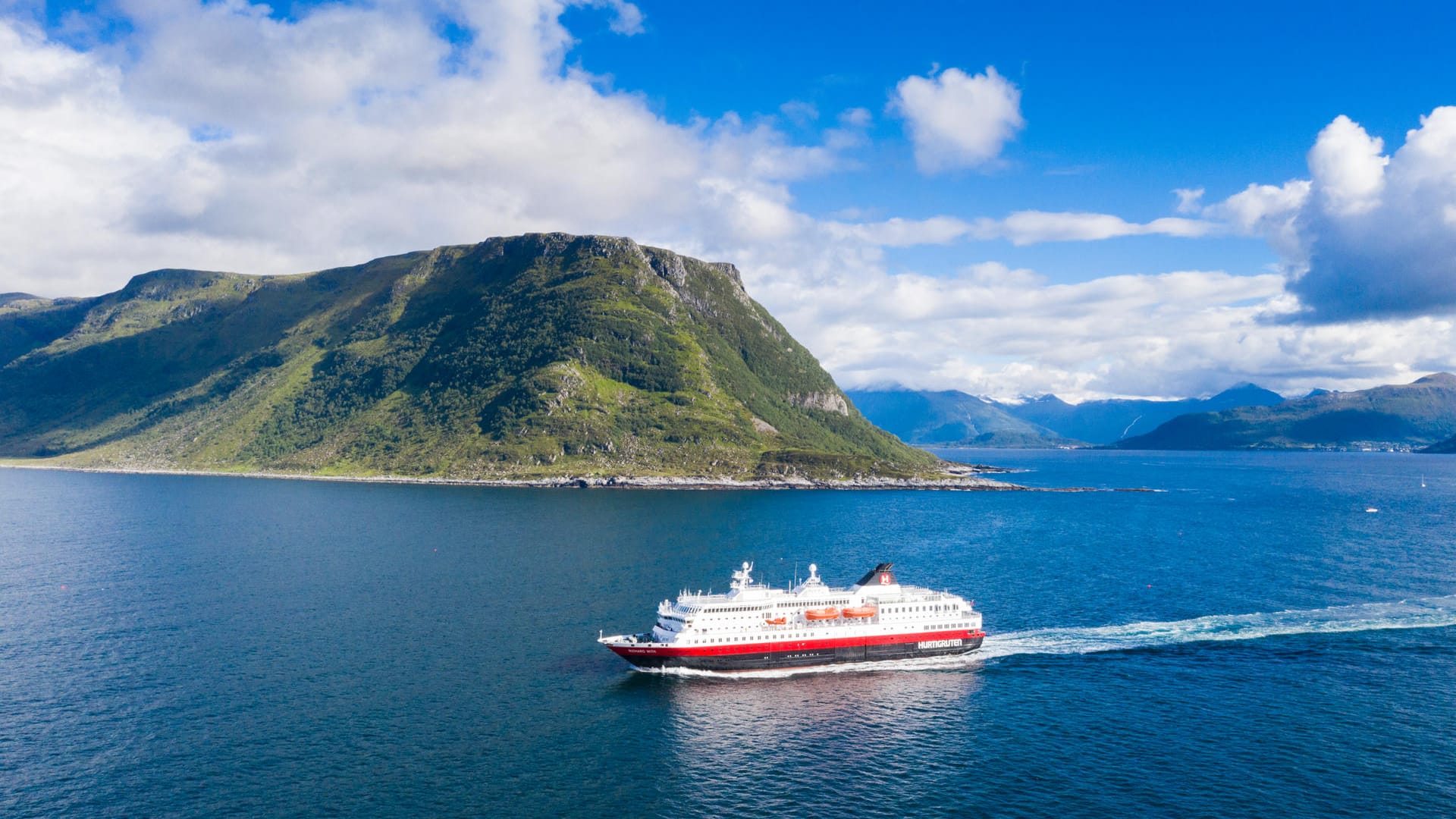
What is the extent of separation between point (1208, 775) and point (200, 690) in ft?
346

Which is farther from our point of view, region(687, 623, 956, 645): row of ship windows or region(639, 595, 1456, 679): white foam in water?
region(639, 595, 1456, 679): white foam in water

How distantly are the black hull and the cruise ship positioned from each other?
4.0 inches

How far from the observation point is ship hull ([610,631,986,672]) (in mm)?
102688

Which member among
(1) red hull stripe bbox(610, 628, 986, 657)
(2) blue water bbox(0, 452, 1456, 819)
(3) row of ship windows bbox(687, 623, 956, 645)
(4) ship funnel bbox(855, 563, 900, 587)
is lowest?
(2) blue water bbox(0, 452, 1456, 819)

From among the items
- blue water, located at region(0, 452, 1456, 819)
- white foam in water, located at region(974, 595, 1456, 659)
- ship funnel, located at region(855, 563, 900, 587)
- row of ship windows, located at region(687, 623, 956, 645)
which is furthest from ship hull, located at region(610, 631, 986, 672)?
ship funnel, located at region(855, 563, 900, 587)

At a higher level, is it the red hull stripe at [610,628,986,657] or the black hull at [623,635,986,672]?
the red hull stripe at [610,628,986,657]

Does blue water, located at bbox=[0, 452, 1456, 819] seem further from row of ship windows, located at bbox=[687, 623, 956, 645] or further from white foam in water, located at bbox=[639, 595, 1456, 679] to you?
row of ship windows, located at bbox=[687, 623, 956, 645]

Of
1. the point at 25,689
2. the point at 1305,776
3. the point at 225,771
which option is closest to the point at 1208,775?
the point at 1305,776

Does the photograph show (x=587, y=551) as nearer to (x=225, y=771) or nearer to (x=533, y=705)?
(x=533, y=705)

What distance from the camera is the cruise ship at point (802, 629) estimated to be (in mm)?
103812

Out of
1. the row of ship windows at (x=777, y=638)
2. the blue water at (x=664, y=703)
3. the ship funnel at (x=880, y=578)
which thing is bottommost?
the blue water at (x=664, y=703)

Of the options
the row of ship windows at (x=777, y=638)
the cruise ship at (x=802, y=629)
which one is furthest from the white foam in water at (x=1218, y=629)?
the cruise ship at (x=802, y=629)

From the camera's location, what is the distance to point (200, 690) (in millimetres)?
92188

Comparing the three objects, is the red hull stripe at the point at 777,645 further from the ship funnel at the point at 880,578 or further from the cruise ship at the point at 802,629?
the ship funnel at the point at 880,578
